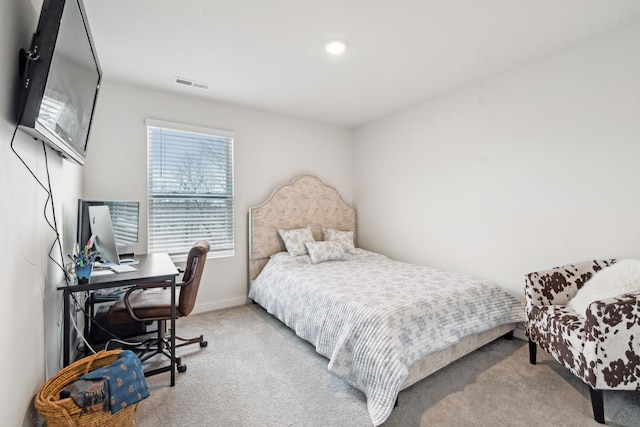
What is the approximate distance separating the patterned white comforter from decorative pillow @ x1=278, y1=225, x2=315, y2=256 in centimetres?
44

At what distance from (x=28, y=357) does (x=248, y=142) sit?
2915mm

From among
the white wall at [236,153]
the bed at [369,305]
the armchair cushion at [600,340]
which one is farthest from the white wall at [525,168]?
the white wall at [236,153]

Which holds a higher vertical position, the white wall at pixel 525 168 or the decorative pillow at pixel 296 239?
the white wall at pixel 525 168

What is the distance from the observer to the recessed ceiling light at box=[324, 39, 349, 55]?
7.46ft

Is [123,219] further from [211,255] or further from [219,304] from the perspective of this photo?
[219,304]

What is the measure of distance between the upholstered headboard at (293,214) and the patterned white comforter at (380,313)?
1.86ft

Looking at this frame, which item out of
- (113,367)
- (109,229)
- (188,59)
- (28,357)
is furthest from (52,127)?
(188,59)

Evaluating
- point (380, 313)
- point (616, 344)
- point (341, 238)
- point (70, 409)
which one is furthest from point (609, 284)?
point (70, 409)

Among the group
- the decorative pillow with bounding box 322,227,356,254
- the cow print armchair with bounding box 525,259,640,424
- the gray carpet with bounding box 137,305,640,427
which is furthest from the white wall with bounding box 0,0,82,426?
the decorative pillow with bounding box 322,227,356,254

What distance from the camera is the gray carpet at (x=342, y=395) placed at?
5.56 ft

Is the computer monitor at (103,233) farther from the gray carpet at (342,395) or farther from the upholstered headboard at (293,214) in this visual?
the upholstered headboard at (293,214)

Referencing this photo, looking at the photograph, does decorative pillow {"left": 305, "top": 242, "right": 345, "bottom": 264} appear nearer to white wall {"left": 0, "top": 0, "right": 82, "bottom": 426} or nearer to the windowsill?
the windowsill

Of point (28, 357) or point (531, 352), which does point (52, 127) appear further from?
point (531, 352)

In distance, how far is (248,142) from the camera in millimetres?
3725
